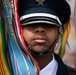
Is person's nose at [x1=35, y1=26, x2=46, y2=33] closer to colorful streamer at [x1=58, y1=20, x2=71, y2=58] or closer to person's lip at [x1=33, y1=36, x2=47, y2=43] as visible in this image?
person's lip at [x1=33, y1=36, x2=47, y2=43]

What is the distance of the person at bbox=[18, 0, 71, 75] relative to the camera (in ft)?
4.73

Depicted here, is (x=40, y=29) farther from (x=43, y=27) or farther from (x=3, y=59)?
(x=3, y=59)

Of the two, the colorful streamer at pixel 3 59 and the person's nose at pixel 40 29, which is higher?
the person's nose at pixel 40 29

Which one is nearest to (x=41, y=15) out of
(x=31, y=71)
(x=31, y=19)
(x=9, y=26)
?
(x=31, y=19)

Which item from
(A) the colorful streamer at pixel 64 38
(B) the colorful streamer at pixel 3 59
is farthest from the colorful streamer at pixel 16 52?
(A) the colorful streamer at pixel 64 38

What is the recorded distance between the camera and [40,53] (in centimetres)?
146

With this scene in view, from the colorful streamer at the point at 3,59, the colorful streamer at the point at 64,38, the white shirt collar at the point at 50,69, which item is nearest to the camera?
the colorful streamer at the point at 3,59

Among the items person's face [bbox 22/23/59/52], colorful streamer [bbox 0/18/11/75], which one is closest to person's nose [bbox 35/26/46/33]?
person's face [bbox 22/23/59/52]

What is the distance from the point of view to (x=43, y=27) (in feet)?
4.76

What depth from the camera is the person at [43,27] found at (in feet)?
4.73

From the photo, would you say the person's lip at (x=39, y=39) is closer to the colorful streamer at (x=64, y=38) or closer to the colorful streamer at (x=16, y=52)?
the colorful streamer at (x=16, y=52)

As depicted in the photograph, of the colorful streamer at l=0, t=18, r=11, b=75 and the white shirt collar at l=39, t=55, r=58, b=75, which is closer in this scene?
the colorful streamer at l=0, t=18, r=11, b=75

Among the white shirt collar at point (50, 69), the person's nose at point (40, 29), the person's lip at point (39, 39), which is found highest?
the person's nose at point (40, 29)

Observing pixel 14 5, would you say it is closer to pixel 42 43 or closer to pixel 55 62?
pixel 42 43
